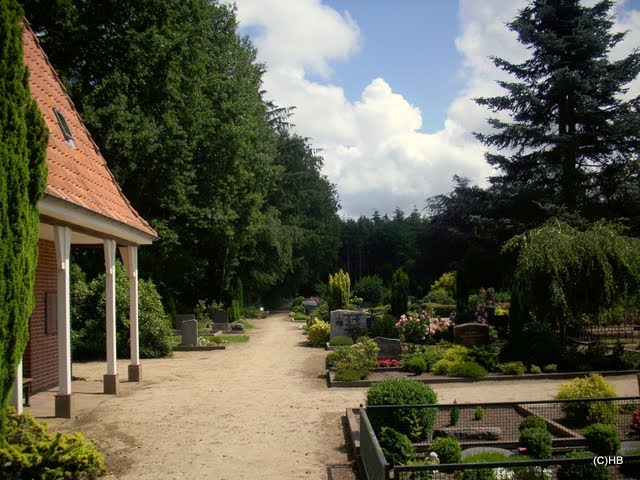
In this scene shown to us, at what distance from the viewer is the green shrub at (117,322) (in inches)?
757

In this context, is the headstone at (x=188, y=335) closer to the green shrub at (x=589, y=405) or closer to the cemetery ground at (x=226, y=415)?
the cemetery ground at (x=226, y=415)

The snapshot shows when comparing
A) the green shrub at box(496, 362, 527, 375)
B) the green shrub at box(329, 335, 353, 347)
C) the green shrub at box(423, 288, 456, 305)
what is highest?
the green shrub at box(423, 288, 456, 305)

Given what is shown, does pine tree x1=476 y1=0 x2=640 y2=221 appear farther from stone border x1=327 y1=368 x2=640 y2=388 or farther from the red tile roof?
the red tile roof

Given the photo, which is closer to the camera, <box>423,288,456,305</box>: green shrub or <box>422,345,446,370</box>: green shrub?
<box>422,345,446,370</box>: green shrub

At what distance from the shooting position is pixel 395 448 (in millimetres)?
7129

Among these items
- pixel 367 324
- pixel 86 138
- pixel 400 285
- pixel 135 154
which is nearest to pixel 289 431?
pixel 86 138

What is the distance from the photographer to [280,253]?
139 feet

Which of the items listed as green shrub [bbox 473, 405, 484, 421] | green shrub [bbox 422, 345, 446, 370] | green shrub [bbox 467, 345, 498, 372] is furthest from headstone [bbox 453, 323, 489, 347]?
green shrub [bbox 473, 405, 484, 421]

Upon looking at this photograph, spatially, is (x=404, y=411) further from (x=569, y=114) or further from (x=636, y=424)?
(x=569, y=114)

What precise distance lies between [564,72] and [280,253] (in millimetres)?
21953

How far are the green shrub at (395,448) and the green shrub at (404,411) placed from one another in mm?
855

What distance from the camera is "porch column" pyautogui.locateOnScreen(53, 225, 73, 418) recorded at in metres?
10.0

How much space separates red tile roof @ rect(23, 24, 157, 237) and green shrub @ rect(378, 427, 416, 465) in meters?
5.48

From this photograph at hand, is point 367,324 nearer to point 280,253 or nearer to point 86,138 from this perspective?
point 86,138
